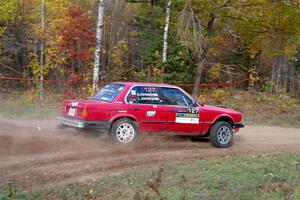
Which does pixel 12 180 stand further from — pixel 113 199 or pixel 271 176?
pixel 271 176

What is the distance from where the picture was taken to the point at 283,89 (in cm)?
2417

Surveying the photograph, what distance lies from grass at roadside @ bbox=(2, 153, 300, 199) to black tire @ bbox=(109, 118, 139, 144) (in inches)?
74.6

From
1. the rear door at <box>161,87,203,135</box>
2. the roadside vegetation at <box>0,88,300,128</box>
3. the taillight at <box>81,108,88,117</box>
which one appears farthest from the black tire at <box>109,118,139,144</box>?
the roadside vegetation at <box>0,88,300,128</box>

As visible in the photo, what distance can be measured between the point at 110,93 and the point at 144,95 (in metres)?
0.77

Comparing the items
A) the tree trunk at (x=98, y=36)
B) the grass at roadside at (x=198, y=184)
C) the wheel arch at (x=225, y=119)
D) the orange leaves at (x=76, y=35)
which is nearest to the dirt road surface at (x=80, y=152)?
the grass at roadside at (x=198, y=184)

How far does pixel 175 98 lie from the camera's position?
10273mm

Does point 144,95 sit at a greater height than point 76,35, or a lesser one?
lesser

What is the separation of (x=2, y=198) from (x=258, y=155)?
562 centimetres

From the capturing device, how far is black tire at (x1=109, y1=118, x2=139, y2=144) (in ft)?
30.8

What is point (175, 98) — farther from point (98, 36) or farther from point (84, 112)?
point (98, 36)

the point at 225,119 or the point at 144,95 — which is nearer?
the point at 144,95

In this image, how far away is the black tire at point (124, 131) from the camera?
9.39 m

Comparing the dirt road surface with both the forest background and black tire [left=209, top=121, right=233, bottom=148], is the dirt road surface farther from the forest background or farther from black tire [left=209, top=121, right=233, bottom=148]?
the forest background

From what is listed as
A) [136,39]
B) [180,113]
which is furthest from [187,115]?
[136,39]
